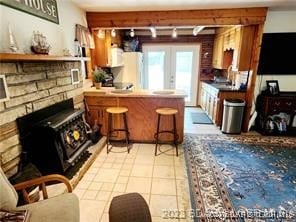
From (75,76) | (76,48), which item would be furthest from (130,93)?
(76,48)

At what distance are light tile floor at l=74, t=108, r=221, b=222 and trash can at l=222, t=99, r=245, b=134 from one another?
129cm

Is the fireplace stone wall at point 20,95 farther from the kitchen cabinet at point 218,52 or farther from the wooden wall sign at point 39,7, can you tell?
the kitchen cabinet at point 218,52

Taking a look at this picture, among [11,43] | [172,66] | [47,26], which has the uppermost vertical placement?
[47,26]

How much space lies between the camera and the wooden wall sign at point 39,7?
193cm

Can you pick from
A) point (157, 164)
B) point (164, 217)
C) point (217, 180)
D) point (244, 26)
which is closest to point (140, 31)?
point (244, 26)

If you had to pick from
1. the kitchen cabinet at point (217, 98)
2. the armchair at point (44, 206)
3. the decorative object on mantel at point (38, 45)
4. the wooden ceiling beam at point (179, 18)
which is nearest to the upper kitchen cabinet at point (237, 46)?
the wooden ceiling beam at point (179, 18)

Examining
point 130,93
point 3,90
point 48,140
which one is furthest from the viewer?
point 130,93

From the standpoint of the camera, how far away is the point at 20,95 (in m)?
1.99

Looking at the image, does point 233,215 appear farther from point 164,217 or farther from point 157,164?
point 157,164

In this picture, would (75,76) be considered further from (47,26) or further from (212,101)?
(212,101)

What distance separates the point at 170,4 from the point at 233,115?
2427 millimetres

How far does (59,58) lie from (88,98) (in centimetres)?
134

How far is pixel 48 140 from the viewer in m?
2.12

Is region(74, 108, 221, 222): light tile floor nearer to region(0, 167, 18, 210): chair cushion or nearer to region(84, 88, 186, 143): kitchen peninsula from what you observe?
region(84, 88, 186, 143): kitchen peninsula
